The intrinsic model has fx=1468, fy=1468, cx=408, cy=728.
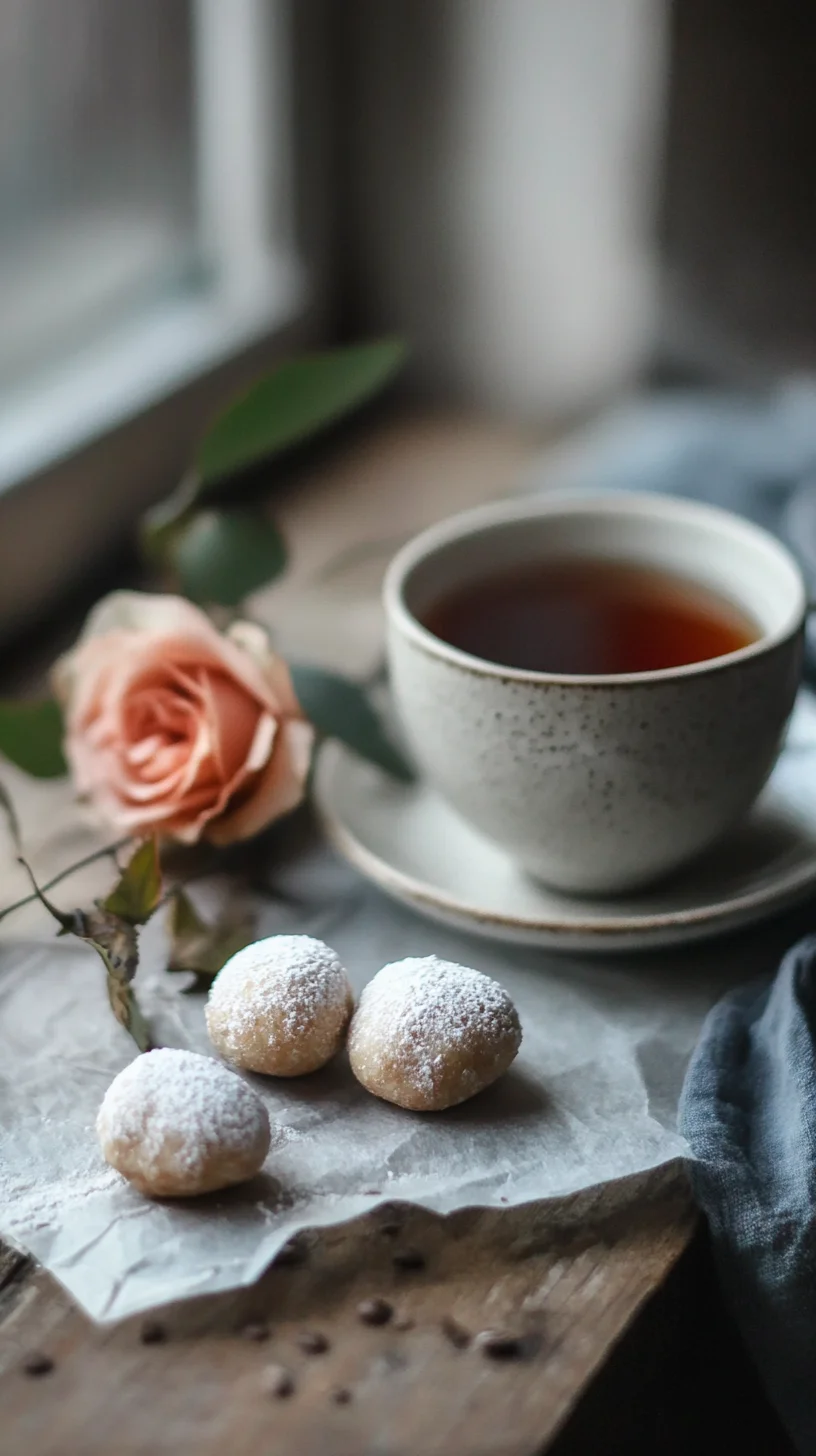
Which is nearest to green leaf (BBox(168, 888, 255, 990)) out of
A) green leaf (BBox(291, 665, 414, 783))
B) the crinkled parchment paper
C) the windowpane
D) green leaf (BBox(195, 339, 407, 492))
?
the crinkled parchment paper

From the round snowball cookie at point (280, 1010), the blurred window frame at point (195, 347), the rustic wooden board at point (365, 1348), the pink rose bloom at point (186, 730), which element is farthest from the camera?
the blurred window frame at point (195, 347)

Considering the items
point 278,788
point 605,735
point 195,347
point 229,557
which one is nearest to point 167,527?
point 229,557

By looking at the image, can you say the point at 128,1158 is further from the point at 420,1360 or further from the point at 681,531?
the point at 681,531

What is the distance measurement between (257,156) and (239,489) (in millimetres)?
265

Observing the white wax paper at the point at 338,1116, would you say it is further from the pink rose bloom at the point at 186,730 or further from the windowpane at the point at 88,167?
the windowpane at the point at 88,167

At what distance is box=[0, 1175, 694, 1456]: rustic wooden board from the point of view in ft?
1.30

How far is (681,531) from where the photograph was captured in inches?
26.6

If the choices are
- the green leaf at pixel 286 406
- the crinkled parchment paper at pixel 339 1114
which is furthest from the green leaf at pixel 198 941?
the green leaf at pixel 286 406

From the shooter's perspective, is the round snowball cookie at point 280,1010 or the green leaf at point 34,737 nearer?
the round snowball cookie at point 280,1010

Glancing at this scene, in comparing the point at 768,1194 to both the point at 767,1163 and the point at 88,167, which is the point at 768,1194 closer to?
the point at 767,1163

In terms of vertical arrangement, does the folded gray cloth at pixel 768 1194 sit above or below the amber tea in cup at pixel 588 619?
below

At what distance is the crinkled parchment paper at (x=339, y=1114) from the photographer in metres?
0.45

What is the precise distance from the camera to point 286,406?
72 centimetres

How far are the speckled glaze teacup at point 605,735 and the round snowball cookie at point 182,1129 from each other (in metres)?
0.17
